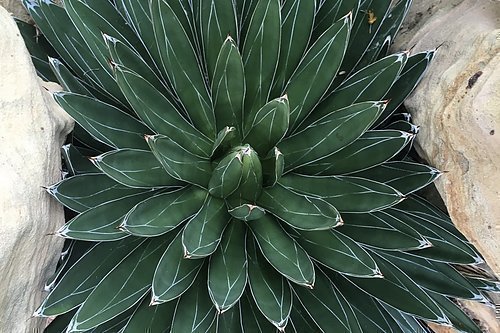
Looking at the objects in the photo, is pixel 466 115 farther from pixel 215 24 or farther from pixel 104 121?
pixel 104 121

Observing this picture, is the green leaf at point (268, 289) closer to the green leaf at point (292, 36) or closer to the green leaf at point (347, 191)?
the green leaf at point (347, 191)

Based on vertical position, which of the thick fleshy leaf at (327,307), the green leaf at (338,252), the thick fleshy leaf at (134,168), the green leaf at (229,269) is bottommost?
the thick fleshy leaf at (327,307)

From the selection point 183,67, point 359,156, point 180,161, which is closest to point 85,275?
point 180,161

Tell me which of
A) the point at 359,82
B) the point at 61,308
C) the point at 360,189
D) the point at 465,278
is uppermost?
the point at 359,82

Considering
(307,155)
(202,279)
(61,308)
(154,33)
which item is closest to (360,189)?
(307,155)

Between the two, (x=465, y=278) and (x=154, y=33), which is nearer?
(x=154, y=33)

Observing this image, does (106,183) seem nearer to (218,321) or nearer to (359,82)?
(218,321)

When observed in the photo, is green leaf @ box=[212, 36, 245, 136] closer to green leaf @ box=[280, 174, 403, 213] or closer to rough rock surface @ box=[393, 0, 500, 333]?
green leaf @ box=[280, 174, 403, 213]

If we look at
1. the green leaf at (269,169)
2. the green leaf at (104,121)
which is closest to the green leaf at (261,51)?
the green leaf at (269,169)
